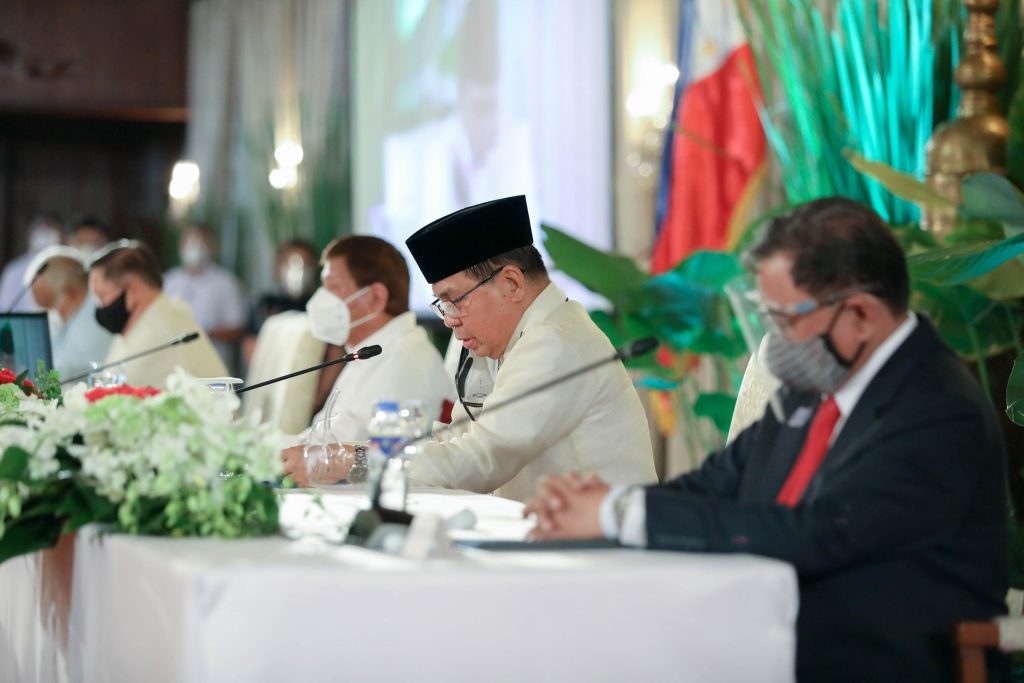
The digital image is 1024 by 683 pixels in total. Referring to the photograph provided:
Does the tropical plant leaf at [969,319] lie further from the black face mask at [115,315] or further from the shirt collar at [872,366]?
the black face mask at [115,315]

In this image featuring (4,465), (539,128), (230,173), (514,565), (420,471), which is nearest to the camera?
(514,565)

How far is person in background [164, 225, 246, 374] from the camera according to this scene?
992 centimetres

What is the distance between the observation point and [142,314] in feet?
19.1

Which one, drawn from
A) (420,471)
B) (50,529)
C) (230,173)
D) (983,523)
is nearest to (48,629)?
(50,529)

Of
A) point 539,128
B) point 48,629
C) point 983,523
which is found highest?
point 539,128

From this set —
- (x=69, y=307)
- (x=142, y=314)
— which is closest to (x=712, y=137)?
(x=142, y=314)

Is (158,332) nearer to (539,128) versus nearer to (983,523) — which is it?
(539,128)

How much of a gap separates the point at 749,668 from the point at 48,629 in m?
1.20

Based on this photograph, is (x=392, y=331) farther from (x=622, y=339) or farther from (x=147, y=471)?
(x=147, y=471)

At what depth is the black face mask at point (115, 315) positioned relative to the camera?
5.84m

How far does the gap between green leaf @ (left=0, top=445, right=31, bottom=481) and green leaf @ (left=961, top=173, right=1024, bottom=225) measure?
2.18 meters

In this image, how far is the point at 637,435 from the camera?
3.22 metres

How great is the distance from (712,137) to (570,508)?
165 inches

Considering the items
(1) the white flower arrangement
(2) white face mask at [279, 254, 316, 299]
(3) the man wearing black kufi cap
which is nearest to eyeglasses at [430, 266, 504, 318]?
(3) the man wearing black kufi cap
